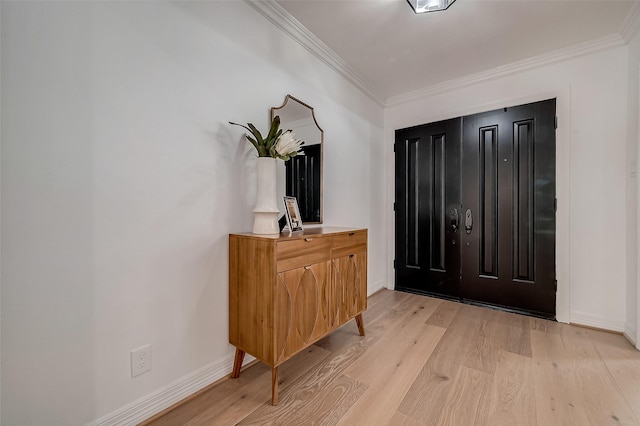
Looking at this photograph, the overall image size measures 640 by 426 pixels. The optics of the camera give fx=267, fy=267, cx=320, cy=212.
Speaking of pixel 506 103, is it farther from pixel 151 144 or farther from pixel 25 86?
pixel 25 86

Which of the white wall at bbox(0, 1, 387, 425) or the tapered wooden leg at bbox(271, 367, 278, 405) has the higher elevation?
the white wall at bbox(0, 1, 387, 425)

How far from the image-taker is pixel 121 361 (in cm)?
123

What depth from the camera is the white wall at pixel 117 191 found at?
0.99m

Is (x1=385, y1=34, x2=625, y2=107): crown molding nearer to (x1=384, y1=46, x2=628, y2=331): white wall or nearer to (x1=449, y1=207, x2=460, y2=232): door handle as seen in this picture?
(x1=384, y1=46, x2=628, y2=331): white wall

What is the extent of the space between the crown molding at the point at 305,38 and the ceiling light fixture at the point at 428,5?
0.81 m

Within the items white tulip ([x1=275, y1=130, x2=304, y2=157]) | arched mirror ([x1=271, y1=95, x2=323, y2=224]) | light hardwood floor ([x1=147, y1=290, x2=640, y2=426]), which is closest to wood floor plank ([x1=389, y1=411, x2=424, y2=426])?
light hardwood floor ([x1=147, y1=290, x2=640, y2=426])

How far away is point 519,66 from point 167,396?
3837mm

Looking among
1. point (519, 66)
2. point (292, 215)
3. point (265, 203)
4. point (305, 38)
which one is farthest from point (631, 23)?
point (265, 203)

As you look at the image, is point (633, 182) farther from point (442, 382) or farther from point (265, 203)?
point (265, 203)

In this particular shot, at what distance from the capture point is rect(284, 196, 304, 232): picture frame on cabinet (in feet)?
5.70

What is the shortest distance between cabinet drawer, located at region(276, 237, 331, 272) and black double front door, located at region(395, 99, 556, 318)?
73.1 inches

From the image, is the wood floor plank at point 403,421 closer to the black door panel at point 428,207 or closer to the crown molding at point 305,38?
the black door panel at point 428,207

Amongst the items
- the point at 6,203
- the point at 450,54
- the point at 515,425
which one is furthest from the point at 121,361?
the point at 450,54

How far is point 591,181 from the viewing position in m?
2.32
